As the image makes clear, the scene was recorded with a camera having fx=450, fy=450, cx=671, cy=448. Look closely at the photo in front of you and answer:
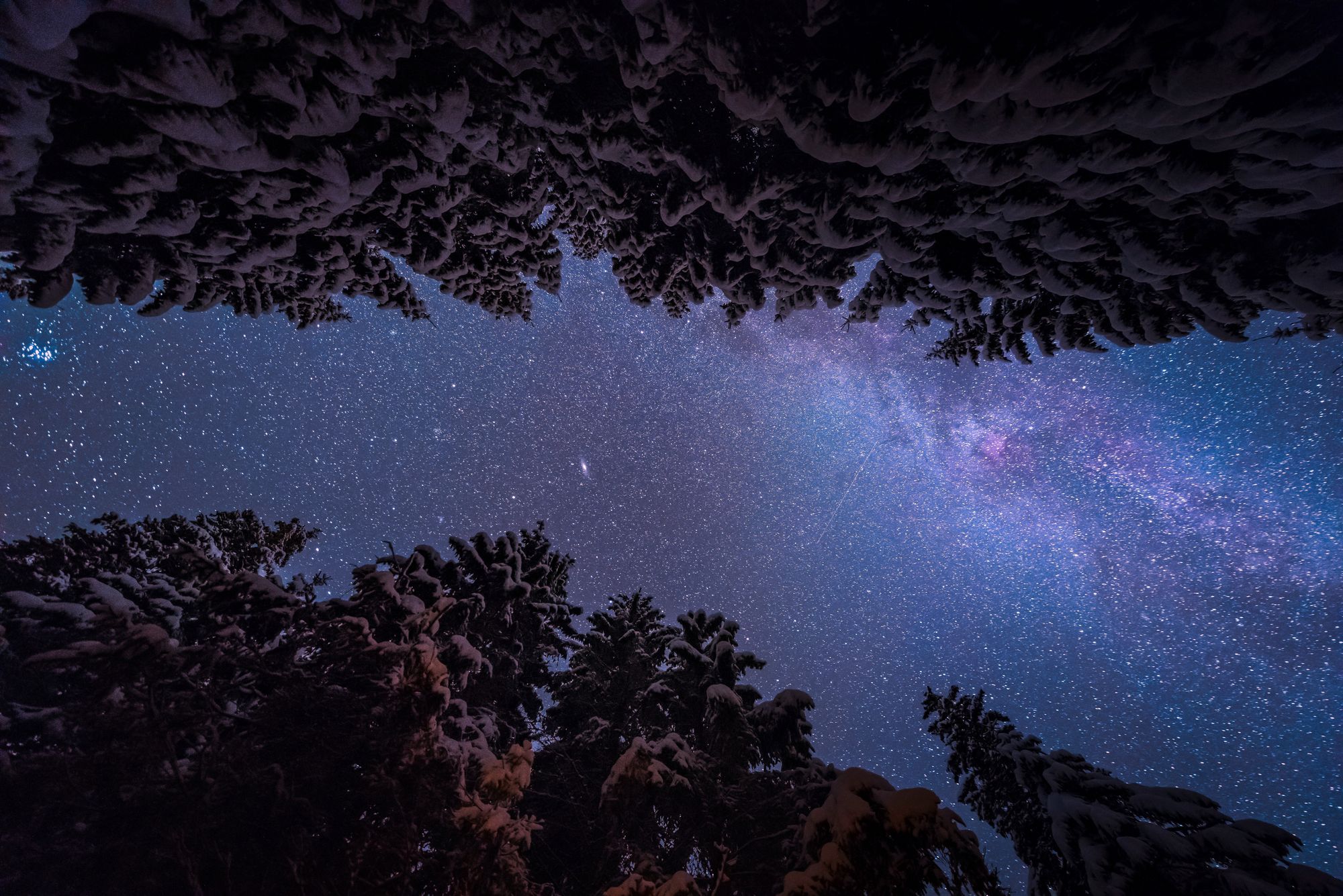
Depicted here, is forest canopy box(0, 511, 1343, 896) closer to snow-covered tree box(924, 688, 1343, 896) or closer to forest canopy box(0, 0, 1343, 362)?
snow-covered tree box(924, 688, 1343, 896)

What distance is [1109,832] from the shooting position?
5109 mm

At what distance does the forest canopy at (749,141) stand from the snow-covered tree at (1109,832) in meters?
4.89

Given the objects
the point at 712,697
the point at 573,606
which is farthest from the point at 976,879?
the point at 573,606

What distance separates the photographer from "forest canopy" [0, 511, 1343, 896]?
418cm

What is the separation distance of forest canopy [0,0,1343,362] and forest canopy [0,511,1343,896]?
11.9ft

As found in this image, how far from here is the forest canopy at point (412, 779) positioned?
4176 millimetres

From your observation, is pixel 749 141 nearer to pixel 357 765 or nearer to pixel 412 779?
pixel 412 779

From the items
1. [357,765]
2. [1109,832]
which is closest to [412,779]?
[357,765]

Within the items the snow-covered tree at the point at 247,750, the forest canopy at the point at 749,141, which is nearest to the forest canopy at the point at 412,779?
the snow-covered tree at the point at 247,750

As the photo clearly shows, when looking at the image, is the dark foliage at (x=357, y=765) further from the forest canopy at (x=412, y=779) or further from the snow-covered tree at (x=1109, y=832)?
the snow-covered tree at (x=1109, y=832)

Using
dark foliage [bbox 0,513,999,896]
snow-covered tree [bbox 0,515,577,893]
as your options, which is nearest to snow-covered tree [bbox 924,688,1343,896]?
dark foliage [bbox 0,513,999,896]

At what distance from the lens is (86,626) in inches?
201

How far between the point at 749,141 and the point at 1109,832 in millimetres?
8812

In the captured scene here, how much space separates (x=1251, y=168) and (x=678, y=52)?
4.26 metres
